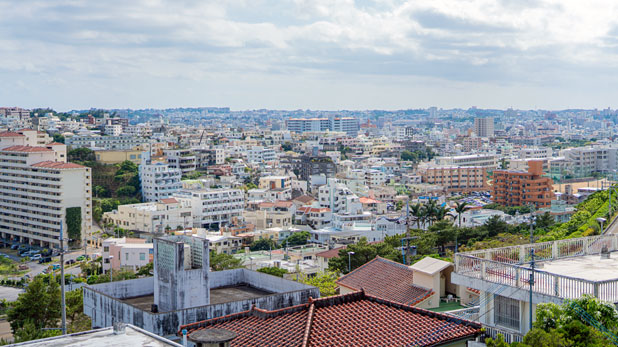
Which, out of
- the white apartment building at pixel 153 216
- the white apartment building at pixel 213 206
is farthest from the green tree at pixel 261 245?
the white apartment building at pixel 213 206

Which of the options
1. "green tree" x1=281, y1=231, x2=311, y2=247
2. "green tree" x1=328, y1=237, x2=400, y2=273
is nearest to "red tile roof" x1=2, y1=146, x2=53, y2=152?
"green tree" x1=281, y1=231, x2=311, y2=247

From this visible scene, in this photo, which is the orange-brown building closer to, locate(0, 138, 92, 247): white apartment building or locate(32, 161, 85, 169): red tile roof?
locate(0, 138, 92, 247): white apartment building

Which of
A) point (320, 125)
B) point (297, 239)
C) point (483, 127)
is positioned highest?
point (320, 125)

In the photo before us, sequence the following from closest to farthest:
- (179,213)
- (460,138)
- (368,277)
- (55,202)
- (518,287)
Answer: (518,287)
(368,277)
(55,202)
(179,213)
(460,138)

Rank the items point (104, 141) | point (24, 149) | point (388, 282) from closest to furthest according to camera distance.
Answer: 1. point (388, 282)
2. point (24, 149)
3. point (104, 141)

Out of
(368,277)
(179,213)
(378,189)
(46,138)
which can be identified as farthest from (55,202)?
(368,277)

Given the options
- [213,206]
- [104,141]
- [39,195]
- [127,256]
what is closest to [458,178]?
[213,206]

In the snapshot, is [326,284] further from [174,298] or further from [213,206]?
[213,206]

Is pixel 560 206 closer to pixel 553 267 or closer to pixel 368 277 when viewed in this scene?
pixel 368 277
